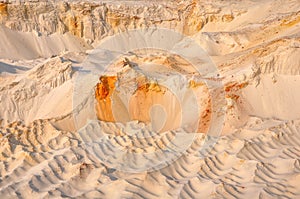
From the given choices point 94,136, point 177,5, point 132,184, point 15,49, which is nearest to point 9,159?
point 94,136

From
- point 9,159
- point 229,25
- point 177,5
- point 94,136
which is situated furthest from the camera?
point 177,5

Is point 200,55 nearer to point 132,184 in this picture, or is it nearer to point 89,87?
point 89,87

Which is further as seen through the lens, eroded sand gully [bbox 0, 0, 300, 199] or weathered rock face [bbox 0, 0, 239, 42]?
weathered rock face [bbox 0, 0, 239, 42]

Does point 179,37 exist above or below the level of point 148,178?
below

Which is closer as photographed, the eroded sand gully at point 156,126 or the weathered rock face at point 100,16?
the eroded sand gully at point 156,126
